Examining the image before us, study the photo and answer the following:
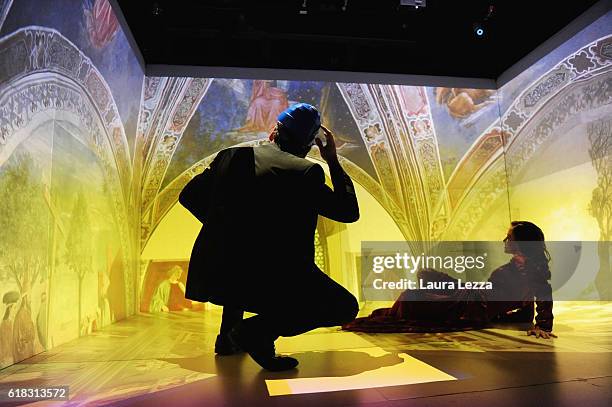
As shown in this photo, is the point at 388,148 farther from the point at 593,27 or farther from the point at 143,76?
the point at 143,76

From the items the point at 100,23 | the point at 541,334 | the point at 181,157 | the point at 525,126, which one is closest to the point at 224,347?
the point at 541,334

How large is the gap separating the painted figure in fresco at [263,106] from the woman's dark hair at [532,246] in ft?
12.7

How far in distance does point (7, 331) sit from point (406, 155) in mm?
6024

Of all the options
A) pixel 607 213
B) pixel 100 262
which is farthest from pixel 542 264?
pixel 100 262

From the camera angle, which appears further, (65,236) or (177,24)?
(177,24)

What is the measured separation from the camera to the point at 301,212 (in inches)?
90.0

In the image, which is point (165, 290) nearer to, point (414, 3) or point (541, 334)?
point (541, 334)

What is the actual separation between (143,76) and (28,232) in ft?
12.8

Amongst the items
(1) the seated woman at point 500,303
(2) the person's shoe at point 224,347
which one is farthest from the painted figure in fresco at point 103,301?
(1) the seated woman at point 500,303

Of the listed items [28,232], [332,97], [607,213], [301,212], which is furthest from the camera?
[332,97]

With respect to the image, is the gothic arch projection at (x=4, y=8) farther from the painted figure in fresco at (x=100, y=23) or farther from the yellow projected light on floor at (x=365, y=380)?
the yellow projected light on floor at (x=365, y=380)

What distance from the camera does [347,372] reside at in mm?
2336

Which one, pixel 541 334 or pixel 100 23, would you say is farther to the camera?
pixel 100 23

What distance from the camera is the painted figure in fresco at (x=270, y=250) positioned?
2.21 meters
